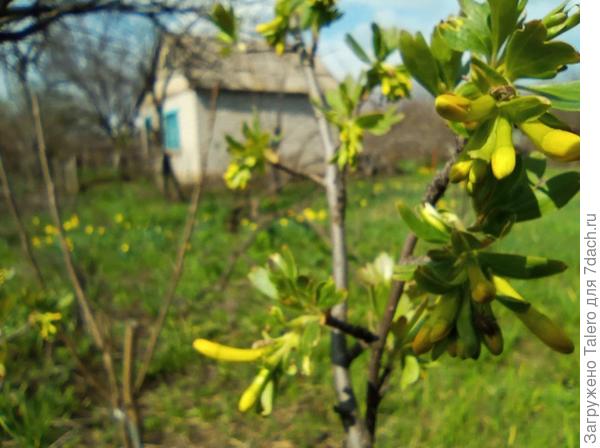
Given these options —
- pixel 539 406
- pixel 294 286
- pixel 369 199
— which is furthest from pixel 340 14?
pixel 369 199

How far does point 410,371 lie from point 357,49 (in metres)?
0.51

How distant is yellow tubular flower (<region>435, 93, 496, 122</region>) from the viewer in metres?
0.34

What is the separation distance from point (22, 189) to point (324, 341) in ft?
21.7

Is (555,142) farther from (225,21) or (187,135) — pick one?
(187,135)

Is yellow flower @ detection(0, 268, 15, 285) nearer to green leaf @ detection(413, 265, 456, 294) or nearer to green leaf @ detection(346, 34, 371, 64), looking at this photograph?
green leaf @ detection(413, 265, 456, 294)

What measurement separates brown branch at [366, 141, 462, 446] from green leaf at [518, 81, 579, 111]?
0.09 metres

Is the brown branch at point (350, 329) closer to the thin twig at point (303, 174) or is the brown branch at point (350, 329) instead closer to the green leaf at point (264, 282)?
the green leaf at point (264, 282)

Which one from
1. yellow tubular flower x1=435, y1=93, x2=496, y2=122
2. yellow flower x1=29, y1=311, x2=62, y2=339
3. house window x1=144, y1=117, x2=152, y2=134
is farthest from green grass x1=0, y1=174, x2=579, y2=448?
house window x1=144, y1=117, x2=152, y2=134

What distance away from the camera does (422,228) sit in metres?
0.44

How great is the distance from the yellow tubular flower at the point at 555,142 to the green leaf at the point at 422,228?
113 mm

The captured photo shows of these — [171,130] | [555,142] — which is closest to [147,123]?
[171,130]

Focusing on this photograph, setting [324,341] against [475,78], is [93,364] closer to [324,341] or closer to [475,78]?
[324,341]

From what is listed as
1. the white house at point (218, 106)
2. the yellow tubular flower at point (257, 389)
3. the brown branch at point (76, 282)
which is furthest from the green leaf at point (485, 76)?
the white house at point (218, 106)

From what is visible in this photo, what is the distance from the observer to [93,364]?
7.68 feet
